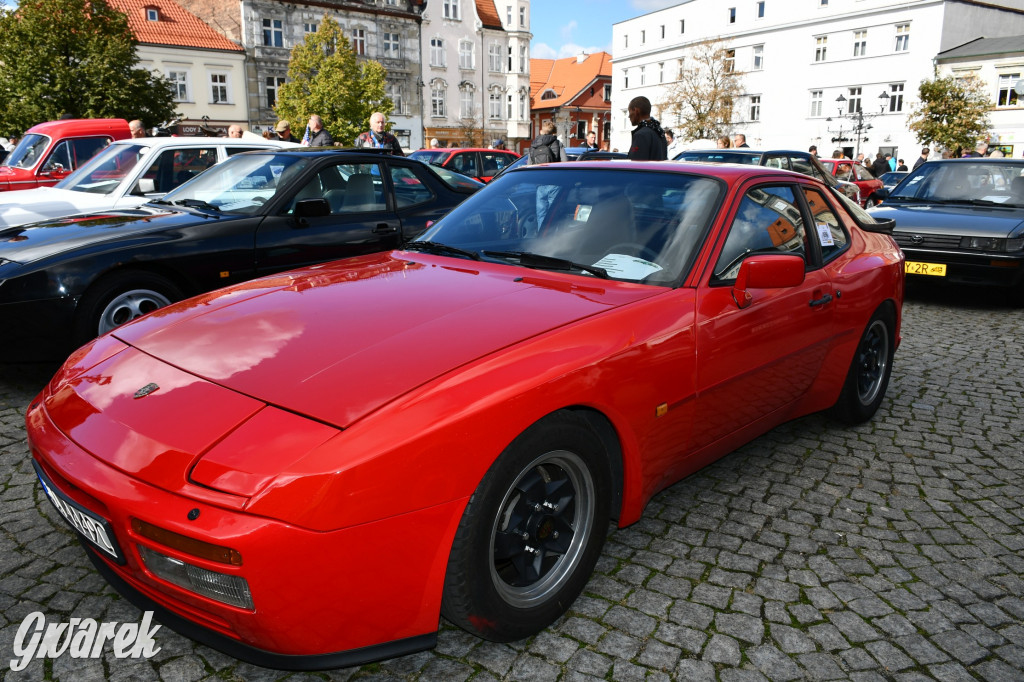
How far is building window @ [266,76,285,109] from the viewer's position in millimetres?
48000

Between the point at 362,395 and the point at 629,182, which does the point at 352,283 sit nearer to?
the point at 362,395

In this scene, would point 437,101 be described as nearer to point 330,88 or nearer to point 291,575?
point 330,88

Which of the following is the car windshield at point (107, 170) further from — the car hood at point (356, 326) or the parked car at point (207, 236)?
the car hood at point (356, 326)

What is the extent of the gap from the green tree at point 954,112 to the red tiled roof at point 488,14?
33.0 m

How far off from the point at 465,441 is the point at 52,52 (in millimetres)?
29909

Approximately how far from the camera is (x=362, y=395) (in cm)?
199

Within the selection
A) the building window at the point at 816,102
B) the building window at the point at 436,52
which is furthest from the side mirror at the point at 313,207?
the building window at the point at 816,102

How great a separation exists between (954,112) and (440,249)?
160 ft

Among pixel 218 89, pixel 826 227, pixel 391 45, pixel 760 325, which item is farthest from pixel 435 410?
pixel 391 45

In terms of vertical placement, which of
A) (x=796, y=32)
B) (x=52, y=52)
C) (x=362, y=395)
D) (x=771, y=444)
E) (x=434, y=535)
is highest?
(x=796, y=32)

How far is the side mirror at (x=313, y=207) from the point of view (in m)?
5.38

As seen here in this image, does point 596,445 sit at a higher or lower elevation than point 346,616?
higher

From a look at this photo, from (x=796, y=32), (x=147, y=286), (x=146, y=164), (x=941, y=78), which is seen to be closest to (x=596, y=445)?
(x=147, y=286)

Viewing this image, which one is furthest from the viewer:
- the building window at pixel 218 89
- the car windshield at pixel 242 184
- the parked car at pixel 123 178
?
the building window at pixel 218 89
